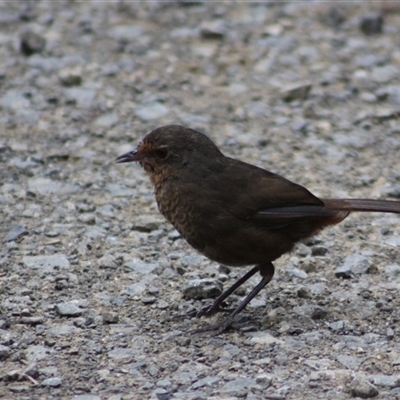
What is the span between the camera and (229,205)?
589 centimetres

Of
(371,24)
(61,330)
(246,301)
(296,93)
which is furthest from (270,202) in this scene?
(371,24)

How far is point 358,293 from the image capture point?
629cm

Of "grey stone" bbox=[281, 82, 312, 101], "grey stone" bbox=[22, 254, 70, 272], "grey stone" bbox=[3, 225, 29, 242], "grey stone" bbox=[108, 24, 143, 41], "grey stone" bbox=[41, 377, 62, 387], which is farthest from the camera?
"grey stone" bbox=[108, 24, 143, 41]

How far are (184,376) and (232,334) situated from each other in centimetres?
73

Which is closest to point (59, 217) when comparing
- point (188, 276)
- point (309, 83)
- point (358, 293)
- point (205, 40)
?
point (188, 276)

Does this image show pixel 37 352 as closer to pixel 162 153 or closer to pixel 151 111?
pixel 162 153

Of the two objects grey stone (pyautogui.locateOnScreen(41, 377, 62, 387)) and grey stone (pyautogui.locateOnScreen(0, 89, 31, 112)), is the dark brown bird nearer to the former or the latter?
grey stone (pyautogui.locateOnScreen(41, 377, 62, 387))

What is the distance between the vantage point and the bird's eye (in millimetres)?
6215

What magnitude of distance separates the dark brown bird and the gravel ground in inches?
16.0

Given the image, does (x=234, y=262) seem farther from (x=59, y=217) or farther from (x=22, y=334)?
(x=59, y=217)

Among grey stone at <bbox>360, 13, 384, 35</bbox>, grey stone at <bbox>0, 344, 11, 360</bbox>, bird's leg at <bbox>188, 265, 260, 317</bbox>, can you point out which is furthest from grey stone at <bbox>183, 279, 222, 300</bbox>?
grey stone at <bbox>360, 13, 384, 35</bbox>

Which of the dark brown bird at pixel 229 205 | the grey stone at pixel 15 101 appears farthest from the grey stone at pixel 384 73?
the dark brown bird at pixel 229 205

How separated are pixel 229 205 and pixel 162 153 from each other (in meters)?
0.63

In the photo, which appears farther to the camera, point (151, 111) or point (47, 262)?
point (151, 111)
